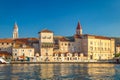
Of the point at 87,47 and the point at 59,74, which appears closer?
the point at 59,74

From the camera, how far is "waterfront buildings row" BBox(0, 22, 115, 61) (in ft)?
316

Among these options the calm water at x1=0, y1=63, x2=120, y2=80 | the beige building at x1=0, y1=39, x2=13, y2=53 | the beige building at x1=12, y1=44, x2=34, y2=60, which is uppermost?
the beige building at x1=0, y1=39, x2=13, y2=53

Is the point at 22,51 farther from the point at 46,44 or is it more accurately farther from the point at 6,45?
the point at 6,45

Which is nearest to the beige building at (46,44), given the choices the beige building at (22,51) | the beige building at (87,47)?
the beige building at (22,51)

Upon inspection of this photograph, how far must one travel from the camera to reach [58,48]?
342 feet

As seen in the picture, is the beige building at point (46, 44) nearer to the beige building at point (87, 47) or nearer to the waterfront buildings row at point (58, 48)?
the waterfront buildings row at point (58, 48)

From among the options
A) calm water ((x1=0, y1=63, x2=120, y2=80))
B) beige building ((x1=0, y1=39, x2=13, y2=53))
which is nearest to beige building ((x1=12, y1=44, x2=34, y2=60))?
beige building ((x1=0, y1=39, x2=13, y2=53))

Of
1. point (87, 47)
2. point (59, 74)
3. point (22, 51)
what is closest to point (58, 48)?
point (87, 47)

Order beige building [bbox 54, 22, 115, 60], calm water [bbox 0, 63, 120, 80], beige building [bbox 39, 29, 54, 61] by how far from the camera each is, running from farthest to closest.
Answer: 1. beige building [bbox 54, 22, 115, 60]
2. beige building [bbox 39, 29, 54, 61]
3. calm water [bbox 0, 63, 120, 80]

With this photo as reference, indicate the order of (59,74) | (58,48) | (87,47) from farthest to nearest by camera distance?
(58,48) < (87,47) < (59,74)

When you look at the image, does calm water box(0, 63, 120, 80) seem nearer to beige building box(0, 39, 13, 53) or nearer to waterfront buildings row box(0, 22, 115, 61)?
waterfront buildings row box(0, 22, 115, 61)

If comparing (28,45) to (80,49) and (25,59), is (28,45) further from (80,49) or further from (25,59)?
(80,49)

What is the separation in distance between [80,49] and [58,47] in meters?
6.97

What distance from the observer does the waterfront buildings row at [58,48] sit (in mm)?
96312
